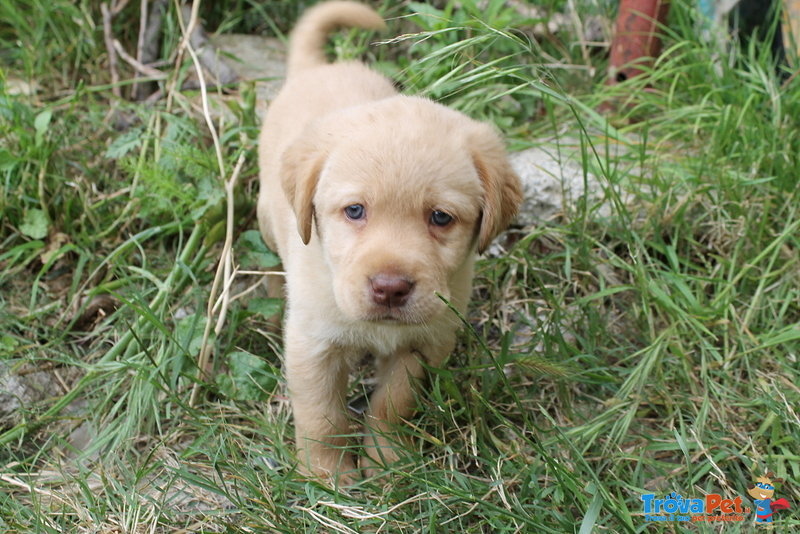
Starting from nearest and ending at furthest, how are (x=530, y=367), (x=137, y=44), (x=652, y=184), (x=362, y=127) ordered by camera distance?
(x=362, y=127) < (x=530, y=367) < (x=652, y=184) < (x=137, y=44)

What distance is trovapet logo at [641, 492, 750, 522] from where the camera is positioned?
2590 millimetres

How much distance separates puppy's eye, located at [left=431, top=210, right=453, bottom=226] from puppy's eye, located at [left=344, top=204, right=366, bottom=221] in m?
0.23

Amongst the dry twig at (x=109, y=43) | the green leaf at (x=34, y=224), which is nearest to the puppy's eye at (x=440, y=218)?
the green leaf at (x=34, y=224)

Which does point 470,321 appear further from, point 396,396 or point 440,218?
point 440,218

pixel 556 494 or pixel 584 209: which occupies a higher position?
pixel 584 209

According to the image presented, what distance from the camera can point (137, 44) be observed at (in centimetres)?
500

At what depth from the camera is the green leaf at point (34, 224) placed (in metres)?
3.78

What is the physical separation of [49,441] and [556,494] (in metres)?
2.00

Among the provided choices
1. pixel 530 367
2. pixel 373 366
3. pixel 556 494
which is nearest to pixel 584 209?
pixel 530 367

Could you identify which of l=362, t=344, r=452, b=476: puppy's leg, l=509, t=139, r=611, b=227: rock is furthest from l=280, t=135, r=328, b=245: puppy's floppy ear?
l=509, t=139, r=611, b=227: rock

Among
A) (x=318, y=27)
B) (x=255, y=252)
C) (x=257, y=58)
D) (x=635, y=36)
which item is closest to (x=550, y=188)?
(x=635, y=36)

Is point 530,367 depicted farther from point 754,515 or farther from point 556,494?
point 754,515

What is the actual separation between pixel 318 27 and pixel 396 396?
75.5 inches

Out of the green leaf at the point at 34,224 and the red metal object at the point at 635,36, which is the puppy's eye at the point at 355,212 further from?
the red metal object at the point at 635,36
